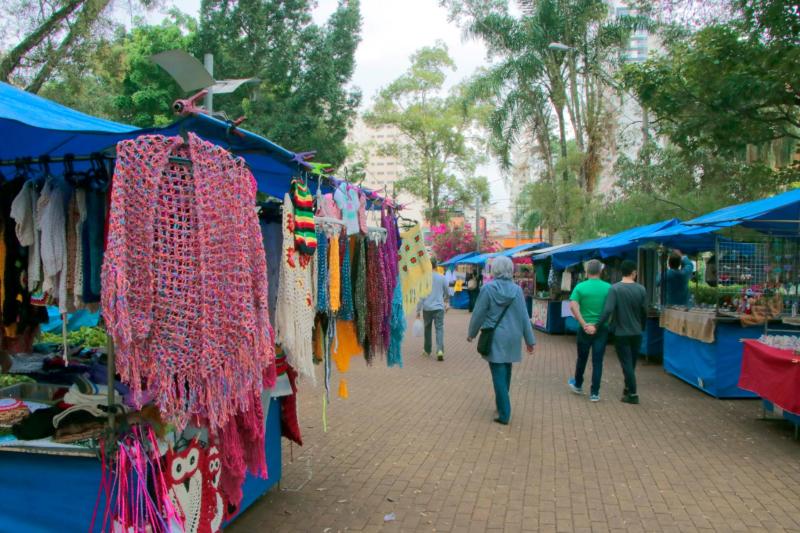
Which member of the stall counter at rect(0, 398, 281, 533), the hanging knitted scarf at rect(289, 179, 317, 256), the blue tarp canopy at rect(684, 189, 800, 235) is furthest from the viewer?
the blue tarp canopy at rect(684, 189, 800, 235)

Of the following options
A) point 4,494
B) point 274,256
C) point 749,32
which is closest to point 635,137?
point 749,32

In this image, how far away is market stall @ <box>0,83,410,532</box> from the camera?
2572mm

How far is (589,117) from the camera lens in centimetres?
2311

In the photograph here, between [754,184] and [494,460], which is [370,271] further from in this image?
[754,184]

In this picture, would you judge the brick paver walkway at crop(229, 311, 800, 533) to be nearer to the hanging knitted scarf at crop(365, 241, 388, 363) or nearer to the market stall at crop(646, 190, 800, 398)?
the market stall at crop(646, 190, 800, 398)

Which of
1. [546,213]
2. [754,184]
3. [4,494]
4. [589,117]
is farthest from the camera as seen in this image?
[546,213]

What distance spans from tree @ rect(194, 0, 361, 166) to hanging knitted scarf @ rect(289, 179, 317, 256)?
48.5ft

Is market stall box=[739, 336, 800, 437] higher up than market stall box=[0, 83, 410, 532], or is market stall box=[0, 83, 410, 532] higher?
market stall box=[0, 83, 410, 532]

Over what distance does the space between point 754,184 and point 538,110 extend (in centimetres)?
1238

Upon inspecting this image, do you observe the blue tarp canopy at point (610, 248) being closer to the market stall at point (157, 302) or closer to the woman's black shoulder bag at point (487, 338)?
the woman's black shoulder bag at point (487, 338)

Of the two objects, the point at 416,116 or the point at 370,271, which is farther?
the point at 416,116

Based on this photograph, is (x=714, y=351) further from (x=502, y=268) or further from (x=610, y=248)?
(x=610, y=248)

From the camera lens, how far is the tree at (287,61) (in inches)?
723

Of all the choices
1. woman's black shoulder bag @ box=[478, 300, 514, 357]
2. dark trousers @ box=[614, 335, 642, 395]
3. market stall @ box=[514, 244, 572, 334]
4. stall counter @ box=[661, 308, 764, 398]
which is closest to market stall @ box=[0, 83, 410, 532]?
woman's black shoulder bag @ box=[478, 300, 514, 357]
